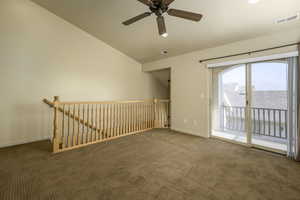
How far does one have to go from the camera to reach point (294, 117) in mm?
2541

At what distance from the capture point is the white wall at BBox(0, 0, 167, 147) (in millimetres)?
3076

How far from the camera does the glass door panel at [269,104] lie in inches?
112

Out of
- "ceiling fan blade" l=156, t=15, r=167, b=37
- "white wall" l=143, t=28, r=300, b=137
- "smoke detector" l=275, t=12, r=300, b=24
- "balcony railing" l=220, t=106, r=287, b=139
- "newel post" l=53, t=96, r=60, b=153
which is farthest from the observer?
"white wall" l=143, t=28, r=300, b=137

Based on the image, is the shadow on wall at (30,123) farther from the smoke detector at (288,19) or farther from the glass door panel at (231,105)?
the smoke detector at (288,19)

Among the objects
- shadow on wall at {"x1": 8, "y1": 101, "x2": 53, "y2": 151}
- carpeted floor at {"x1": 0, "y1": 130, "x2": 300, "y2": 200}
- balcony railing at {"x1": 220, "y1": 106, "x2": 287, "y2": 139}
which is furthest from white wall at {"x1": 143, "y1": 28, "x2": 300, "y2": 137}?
shadow on wall at {"x1": 8, "y1": 101, "x2": 53, "y2": 151}

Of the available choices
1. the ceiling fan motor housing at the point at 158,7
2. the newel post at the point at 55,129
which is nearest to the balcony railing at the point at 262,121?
the ceiling fan motor housing at the point at 158,7

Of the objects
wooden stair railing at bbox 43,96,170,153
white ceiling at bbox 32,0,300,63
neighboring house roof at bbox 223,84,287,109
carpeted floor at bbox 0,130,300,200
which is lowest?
carpeted floor at bbox 0,130,300,200

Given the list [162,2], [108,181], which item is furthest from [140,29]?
[108,181]

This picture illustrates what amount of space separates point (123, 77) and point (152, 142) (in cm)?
280

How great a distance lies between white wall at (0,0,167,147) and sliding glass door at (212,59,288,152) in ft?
12.1

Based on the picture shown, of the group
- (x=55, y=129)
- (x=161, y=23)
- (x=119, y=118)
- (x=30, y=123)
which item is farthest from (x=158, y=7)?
(x=30, y=123)

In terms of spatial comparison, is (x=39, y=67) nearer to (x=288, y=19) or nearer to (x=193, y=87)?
(x=193, y=87)

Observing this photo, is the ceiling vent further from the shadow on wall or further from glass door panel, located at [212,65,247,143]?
the shadow on wall

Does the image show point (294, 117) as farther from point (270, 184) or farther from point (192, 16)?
point (192, 16)
